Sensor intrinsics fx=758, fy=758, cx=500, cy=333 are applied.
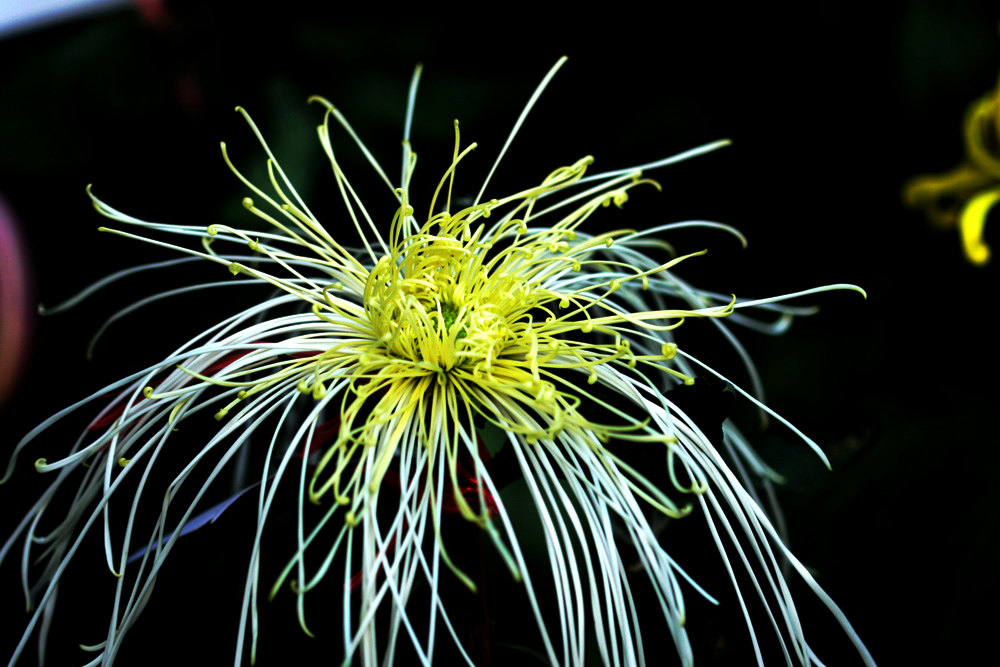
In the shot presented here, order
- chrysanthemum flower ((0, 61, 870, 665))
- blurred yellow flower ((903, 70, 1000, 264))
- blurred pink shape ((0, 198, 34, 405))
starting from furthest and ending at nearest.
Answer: blurred yellow flower ((903, 70, 1000, 264)) → blurred pink shape ((0, 198, 34, 405)) → chrysanthemum flower ((0, 61, 870, 665))

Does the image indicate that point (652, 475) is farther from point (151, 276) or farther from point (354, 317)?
point (151, 276)

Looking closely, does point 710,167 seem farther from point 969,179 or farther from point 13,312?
point 13,312

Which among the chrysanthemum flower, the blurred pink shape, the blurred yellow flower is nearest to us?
the chrysanthemum flower

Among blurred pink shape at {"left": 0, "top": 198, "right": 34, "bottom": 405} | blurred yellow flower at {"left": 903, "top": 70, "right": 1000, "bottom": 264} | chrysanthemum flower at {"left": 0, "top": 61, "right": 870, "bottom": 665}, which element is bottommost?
chrysanthemum flower at {"left": 0, "top": 61, "right": 870, "bottom": 665}

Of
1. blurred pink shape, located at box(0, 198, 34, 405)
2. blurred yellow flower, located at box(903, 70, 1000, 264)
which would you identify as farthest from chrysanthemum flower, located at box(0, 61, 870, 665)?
blurred yellow flower, located at box(903, 70, 1000, 264)

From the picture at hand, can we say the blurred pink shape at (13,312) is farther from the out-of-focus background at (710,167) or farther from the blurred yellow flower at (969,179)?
the blurred yellow flower at (969,179)

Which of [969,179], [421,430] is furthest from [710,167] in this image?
[421,430]

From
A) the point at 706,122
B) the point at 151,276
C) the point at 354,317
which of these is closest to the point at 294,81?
the point at 151,276

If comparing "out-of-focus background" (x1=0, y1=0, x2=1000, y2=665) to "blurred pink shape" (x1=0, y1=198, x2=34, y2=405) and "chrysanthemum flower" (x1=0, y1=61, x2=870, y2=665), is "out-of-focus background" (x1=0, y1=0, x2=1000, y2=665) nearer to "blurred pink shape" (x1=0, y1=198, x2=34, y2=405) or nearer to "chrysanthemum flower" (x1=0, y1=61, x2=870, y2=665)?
"blurred pink shape" (x1=0, y1=198, x2=34, y2=405)
